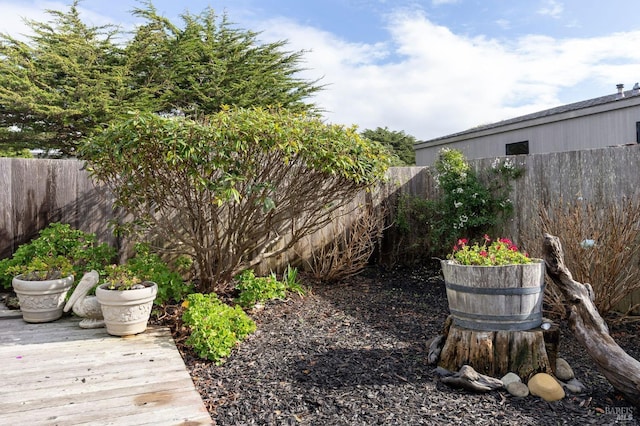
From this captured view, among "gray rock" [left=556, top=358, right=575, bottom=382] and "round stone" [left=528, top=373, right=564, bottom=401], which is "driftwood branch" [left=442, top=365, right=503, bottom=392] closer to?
"round stone" [left=528, top=373, right=564, bottom=401]

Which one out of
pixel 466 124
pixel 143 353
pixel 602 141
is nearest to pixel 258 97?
pixel 466 124

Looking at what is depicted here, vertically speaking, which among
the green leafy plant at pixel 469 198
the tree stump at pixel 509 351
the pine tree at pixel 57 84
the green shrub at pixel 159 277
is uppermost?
the pine tree at pixel 57 84

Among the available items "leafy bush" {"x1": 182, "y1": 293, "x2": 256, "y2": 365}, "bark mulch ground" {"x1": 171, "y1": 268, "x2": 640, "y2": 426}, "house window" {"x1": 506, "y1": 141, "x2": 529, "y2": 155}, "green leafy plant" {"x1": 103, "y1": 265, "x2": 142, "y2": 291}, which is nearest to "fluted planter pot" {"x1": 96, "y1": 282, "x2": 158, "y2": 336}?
"green leafy plant" {"x1": 103, "y1": 265, "x2": 142, "y2": 291}

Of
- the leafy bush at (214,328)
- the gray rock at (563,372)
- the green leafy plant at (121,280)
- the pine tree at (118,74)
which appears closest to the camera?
the gray rock at (563,372)

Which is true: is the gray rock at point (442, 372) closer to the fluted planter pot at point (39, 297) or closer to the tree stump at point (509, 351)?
the tree stump at point (509, 351)

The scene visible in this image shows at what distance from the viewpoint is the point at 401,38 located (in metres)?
7.48

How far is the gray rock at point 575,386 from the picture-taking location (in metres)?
2.53

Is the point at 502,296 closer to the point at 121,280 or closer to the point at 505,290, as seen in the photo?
the point at 505,290

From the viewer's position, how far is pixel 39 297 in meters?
3.89

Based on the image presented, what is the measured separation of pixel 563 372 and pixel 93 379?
2837 mm

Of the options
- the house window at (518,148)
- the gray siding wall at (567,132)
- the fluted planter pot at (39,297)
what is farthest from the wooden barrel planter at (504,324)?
the house window at (518,148)

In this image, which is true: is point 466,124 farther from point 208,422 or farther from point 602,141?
point 208,422

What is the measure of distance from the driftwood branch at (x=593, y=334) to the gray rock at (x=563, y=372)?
22cm

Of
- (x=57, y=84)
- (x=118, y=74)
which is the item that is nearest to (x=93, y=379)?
(x=118, y=74)
